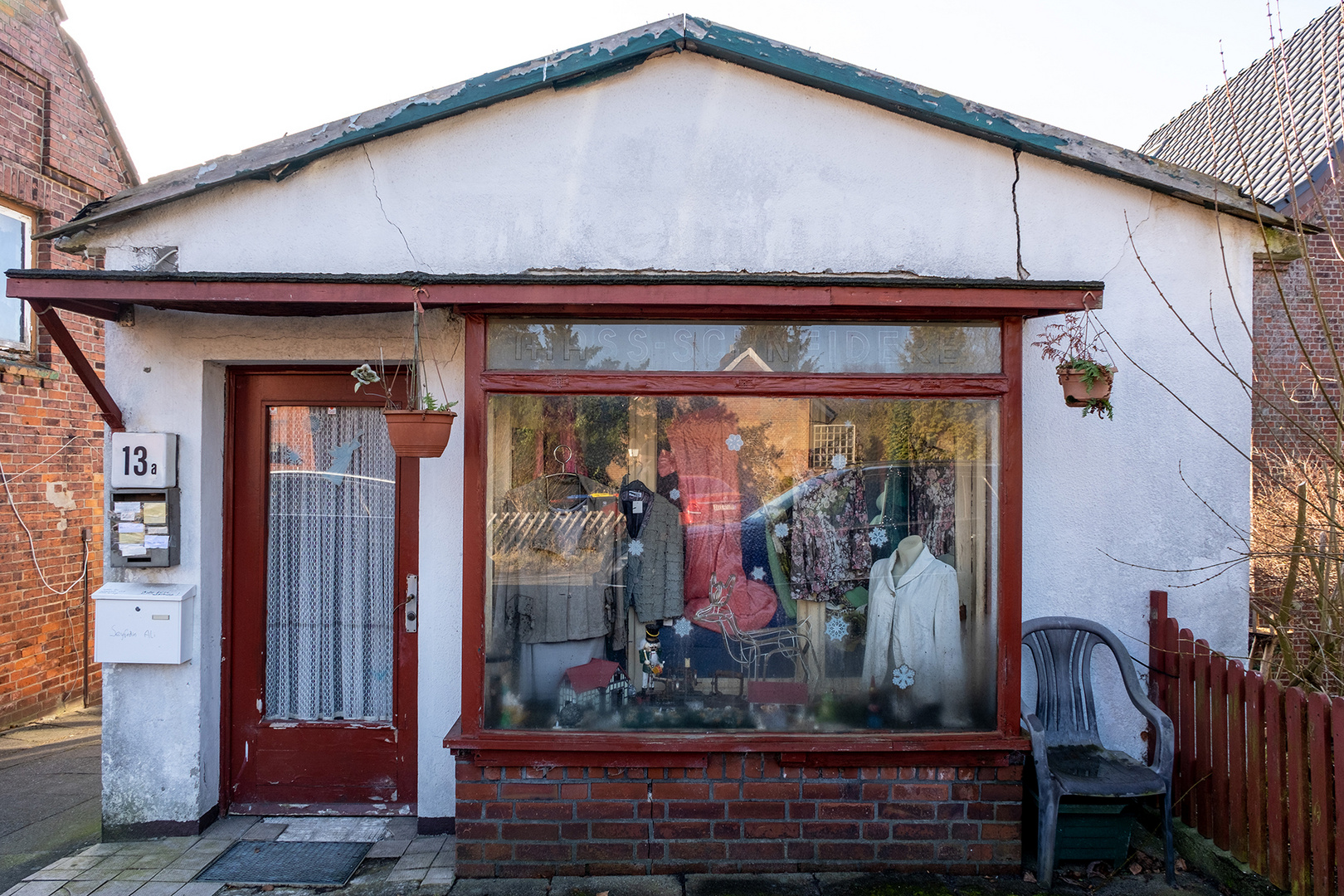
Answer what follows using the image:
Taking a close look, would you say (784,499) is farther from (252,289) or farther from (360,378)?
(252,289)

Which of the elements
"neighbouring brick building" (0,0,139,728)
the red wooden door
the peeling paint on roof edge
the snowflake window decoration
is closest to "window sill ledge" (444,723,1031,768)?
the snowflake window decoration

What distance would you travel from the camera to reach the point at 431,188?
473 centimetres

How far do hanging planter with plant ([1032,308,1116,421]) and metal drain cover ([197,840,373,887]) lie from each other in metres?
4.48

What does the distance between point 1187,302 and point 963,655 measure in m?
2.42

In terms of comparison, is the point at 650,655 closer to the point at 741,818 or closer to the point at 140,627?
the point at 741,818

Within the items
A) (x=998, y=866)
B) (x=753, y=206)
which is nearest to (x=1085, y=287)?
(x=753, y=206)

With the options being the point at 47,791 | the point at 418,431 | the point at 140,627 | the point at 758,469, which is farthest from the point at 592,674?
the point at 47,791

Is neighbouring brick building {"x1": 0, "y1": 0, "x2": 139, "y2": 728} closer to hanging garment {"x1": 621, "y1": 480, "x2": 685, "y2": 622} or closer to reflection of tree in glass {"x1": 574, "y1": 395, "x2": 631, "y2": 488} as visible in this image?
reflection of tree in glass {"x1": 574, "y1": 395, "x2": 631, "y2": 488}

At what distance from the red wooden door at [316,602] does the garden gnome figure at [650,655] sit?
4.77ft

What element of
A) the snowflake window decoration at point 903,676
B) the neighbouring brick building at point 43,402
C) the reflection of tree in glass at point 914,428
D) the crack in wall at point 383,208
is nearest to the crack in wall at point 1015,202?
the reflection of tree in glass at point 914,428

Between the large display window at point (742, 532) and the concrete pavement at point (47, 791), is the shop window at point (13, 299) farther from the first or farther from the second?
the large display window at point (742, 532)

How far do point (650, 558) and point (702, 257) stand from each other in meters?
1.76

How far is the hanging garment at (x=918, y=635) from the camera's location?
14.4 feet

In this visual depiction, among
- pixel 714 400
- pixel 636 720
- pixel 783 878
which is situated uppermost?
pixel 714 400
